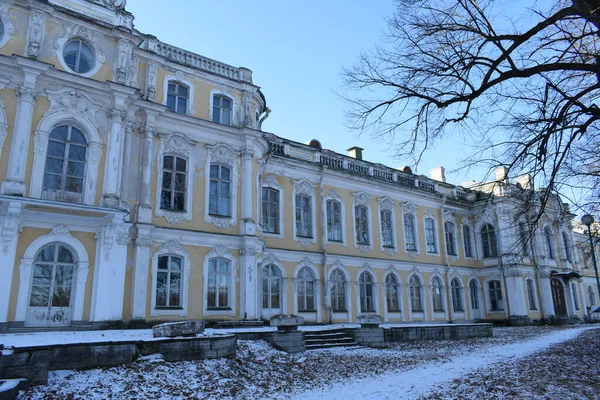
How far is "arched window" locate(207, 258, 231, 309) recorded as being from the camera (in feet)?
55.6

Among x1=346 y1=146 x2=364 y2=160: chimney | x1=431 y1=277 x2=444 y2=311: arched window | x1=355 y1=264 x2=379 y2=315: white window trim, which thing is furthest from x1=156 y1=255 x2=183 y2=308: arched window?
x1=431 y1=277 x2=444 y2=311: arched window

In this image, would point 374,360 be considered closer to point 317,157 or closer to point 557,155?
point 557,155

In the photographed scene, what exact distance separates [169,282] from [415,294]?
1492 cm

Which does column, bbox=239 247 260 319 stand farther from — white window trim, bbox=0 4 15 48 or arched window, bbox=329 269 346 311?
white window trim, bbox=0 4 15 48

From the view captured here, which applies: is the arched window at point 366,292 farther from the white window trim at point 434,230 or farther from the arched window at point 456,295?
the arched window at point 456,295

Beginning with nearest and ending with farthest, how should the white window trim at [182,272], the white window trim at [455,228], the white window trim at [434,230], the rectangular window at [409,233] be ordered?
the white window trim at [182,272] < the rectangular window at [409,233] < the white window trim at [434,230] < the white window trim at [455,228]

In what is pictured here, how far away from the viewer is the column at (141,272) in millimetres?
15016

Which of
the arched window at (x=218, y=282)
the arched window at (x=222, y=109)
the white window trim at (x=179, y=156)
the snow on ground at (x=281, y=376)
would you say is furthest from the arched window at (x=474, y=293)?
the white window trim at (x=179, y=156)

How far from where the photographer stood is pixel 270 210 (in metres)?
20.9

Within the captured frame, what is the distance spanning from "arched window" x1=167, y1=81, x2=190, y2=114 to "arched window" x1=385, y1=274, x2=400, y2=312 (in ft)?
45.0

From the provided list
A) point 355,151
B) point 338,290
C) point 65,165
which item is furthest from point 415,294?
point 65,165

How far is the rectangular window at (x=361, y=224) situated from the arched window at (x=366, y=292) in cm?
178

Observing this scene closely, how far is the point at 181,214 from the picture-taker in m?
16.8

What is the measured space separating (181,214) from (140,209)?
157 cm
